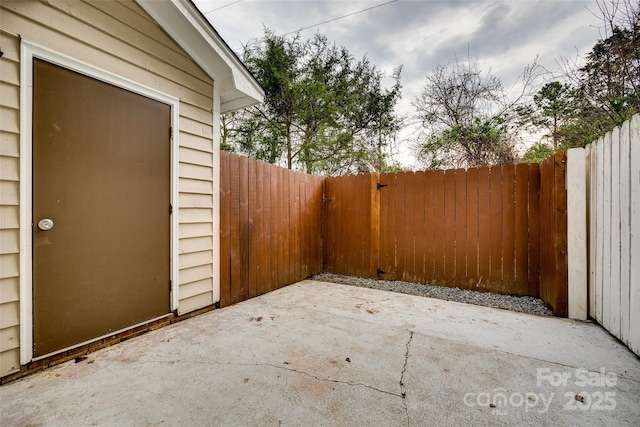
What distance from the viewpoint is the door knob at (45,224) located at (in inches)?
64.0

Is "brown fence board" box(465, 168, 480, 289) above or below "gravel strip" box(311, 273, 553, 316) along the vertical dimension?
above

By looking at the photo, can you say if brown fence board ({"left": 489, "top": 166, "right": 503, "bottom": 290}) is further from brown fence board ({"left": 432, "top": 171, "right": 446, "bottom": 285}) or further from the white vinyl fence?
the white vinyl fence

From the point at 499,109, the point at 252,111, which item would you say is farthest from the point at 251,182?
the point at 499,109

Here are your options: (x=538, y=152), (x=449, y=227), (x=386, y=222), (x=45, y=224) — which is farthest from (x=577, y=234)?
(x=45, y=224)

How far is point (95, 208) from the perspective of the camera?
1879 millimetres

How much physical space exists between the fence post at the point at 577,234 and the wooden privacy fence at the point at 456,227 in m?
0.07

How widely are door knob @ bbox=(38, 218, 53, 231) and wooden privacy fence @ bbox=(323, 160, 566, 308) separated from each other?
3418 millimetres

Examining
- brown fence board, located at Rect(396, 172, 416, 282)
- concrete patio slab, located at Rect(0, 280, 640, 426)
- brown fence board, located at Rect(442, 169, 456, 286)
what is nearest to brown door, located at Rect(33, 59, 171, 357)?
concrete patio slab, located at Rect(0, 280, 640, 426)

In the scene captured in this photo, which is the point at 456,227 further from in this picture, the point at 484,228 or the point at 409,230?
the point at 409,230

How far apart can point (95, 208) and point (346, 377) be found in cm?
215

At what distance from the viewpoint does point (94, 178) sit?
187 centimetres

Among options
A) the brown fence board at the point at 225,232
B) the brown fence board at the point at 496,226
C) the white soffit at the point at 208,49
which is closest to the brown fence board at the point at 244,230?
the brown fence board at the point at 225,232

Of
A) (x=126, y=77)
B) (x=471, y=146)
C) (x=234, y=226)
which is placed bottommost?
(x=234, y=226)

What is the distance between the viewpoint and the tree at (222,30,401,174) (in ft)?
22.3
